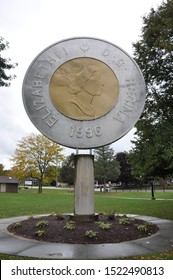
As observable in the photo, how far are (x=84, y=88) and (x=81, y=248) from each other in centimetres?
623

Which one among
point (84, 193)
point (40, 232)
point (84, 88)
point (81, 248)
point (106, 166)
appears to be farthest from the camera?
point (106, 166)

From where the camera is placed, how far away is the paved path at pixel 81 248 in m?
7.21

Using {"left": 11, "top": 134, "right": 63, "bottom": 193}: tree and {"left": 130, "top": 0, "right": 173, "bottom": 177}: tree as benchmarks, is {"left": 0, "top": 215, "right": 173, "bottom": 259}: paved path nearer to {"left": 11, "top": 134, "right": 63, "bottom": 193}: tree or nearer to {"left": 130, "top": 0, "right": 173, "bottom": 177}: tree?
{"left": 130, "top": 0, "right": 173, "bottom": 177}: tree

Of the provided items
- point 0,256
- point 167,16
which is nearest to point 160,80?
point 167,16

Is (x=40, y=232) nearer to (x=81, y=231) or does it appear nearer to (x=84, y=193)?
(x=81, y=231)

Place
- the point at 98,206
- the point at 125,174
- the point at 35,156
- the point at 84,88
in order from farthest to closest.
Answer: the point at 125,174 → the point at 35,156 → the point at 98,206 → the point at 84,88

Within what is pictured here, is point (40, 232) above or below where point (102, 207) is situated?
below

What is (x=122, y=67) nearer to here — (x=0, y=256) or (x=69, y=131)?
(x=69, y=131)

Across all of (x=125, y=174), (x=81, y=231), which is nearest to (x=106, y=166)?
(x=125, y=174)

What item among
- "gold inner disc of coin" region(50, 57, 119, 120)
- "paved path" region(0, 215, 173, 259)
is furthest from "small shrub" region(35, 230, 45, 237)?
"gold inner disc of coin" region(50, 57, 119, 120)

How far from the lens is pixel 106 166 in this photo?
73688 mm

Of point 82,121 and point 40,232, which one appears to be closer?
point 40,232

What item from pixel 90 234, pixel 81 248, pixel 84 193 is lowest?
pixel 81 248

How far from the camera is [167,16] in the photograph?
14188 millimetres
